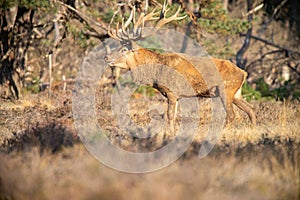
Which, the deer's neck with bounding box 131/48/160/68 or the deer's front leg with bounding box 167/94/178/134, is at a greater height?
the deer's neck with bounding box 131/48/160/68

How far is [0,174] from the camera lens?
5230 mm

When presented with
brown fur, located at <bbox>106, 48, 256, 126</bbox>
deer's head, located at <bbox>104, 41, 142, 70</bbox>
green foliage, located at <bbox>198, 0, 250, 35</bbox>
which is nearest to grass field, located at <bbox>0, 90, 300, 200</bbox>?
brown fur, located at <bbox>106, 48, 256, 126</bbox>

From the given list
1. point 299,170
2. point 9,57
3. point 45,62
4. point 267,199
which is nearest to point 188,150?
point 299,170

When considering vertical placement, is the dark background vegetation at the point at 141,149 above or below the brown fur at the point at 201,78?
below

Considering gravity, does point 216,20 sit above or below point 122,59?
above

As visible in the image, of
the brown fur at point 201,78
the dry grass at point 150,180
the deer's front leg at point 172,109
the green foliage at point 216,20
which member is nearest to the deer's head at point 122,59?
the brown fur at point 201,78


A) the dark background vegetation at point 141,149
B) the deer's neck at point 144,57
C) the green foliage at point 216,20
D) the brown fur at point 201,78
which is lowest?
the dark background vegetation at point 141,149

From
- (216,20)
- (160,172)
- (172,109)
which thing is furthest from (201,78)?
(216,20)

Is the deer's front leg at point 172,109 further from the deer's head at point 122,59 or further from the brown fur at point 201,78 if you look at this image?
the deer's head at point 122,59

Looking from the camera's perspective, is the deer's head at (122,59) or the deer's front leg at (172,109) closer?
the deer's front leg at (172,109)

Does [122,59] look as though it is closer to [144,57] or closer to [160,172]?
[144,57]

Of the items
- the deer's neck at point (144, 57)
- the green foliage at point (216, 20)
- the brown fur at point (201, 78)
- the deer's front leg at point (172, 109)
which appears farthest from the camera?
the green foliage at point (216, 20)

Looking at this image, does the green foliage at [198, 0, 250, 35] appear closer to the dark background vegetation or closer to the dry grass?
the dark background vegetation

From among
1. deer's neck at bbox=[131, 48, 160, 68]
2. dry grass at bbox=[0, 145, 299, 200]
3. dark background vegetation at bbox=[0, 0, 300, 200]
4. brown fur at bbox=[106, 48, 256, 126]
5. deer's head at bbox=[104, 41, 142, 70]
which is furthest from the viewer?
deer's head at bbox=[104, 41, 142, 70]
